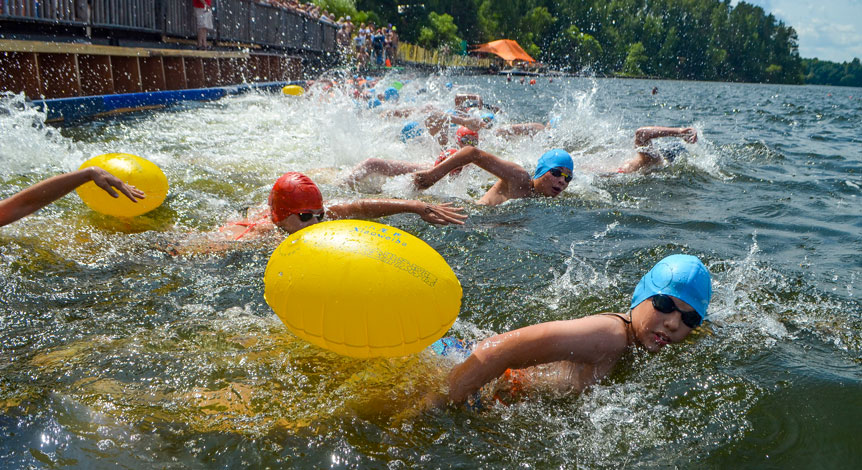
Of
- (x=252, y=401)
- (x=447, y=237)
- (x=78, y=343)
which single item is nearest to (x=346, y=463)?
(x=252, y=401)

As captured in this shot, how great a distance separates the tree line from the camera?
224ft

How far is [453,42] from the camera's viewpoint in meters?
67.5

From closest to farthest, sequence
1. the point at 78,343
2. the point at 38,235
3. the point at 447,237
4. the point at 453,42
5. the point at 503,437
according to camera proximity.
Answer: the point at 503,437 < the point at 78,343 < the point at 38,235 < the point at 447,237 < the point at 453,42

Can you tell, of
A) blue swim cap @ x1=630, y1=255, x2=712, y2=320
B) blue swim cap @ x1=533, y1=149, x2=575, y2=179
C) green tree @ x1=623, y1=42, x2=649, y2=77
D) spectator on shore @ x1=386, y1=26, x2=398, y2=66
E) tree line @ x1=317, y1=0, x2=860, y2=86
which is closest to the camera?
blue swim cap @ x1=630, y1=255, x2=712, y2=320

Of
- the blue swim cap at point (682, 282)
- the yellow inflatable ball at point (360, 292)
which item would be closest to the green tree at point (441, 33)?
the blue swim cap at point (682, 282)

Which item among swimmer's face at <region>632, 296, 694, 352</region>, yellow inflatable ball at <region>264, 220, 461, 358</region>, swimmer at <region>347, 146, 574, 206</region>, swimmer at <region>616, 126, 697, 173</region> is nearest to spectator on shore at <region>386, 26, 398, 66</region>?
swimmer at <region>616, 126, 697, 173</region>

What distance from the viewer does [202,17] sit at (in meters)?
17.1

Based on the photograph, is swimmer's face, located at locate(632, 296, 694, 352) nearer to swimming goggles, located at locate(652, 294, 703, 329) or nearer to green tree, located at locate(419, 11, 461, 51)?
swimming goggles, located at locate(652, 294, 703, 329)

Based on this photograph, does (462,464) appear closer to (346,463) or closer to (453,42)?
(346,463)

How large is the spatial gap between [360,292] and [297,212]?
208 cm

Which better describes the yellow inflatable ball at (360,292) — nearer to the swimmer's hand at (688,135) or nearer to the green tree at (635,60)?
the swimmer's hand at (688,135)

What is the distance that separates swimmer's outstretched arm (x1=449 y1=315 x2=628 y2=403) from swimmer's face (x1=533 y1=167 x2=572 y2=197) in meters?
4.12

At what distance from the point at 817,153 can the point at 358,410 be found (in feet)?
46.3

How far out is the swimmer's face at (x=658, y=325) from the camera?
3.34m
